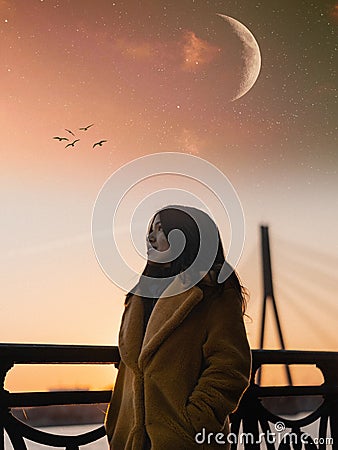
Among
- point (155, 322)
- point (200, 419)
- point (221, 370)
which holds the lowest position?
point (200, 419)

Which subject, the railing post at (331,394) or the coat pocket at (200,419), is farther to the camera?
the railing post at (331,394)

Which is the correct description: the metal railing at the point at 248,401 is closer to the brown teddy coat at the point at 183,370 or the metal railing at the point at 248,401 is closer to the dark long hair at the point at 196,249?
the brown teddy coat at the point at 183,370

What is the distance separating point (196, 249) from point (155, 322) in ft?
0.72

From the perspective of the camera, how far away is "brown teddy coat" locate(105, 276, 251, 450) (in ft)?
6.03

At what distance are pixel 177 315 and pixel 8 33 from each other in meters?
2.46

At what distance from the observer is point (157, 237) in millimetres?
1997

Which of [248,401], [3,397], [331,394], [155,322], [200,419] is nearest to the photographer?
[200,419]

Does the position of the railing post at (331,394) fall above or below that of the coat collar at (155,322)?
below

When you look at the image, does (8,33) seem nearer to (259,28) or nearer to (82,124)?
(82,124)

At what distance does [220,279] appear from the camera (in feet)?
6.49

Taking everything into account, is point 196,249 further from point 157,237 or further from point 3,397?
point 3,397

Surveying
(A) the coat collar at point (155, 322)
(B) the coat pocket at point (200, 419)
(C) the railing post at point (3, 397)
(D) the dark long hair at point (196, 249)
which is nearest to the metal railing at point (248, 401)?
(C) the railing post at point (3, 397)

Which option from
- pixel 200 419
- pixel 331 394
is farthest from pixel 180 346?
pixel 331 394

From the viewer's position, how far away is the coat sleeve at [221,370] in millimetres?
1828
